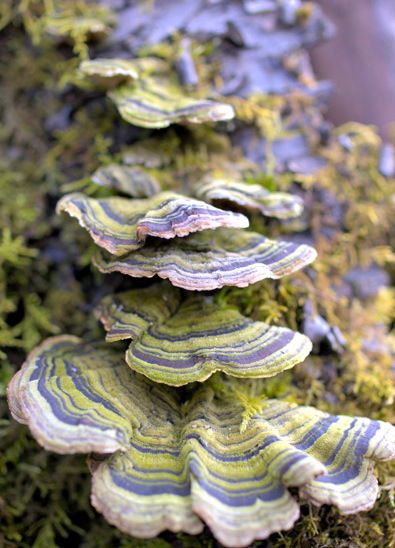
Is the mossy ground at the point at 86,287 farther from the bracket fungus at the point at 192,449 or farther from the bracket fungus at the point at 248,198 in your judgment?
the bracket fungus at the point at 248,198

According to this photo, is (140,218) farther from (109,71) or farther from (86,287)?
(109,71)

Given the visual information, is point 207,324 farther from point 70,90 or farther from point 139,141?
point 70,90

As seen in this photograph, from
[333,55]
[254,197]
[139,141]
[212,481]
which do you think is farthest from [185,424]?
[333,55]

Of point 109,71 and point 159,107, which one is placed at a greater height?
point 109,71

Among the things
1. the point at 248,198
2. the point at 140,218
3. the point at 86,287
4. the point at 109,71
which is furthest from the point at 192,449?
the point at 109,71

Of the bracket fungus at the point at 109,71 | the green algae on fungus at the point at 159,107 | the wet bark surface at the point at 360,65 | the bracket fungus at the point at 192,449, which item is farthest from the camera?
the wet bark surface at the point at 360,65

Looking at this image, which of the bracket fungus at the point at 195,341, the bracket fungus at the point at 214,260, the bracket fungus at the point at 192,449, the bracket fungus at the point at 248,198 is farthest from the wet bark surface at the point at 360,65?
the bracket fungus at the point at 192,449
